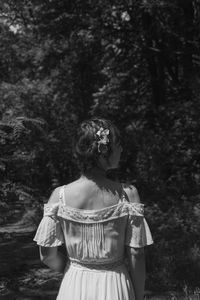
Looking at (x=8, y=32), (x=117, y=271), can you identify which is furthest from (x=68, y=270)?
(x=8, y=32)

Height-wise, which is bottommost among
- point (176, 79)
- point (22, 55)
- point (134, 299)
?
point (134, 299)

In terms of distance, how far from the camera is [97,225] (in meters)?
2.32

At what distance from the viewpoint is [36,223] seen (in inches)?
413

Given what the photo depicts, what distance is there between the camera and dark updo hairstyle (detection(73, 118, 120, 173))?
7.50 feet

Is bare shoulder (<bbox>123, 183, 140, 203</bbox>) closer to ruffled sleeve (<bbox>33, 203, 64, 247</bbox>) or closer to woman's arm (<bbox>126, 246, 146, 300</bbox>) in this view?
woman's arm (<bbox>126, 246, 146, 300</bbox>)

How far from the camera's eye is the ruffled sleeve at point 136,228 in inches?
91.4

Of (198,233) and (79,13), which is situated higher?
(79,13)

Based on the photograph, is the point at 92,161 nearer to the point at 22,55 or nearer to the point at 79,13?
the point at 79,13

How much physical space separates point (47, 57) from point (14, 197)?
29.2 feet

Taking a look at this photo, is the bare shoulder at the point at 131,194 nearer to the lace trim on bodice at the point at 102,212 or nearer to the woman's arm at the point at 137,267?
the lace trim on bodice at the point at 102,212

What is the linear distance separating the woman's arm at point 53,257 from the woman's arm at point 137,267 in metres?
0.33

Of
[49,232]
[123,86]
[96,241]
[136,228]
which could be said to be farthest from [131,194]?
[123,86]

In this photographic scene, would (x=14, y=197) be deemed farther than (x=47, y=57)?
No

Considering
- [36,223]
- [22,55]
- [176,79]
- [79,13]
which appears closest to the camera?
[36,223]
